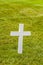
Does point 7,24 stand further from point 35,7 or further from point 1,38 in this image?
point 35,7

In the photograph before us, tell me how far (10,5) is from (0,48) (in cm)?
70

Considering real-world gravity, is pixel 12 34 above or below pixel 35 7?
below

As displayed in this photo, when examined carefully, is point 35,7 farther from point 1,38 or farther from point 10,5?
point 1,38

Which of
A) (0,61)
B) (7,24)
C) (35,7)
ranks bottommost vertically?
(0,61)

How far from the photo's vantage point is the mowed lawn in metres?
2.76

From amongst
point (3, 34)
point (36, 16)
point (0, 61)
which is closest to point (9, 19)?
point (3, 34)

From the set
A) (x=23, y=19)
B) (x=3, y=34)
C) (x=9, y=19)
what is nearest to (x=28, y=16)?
(x=23, y=19)

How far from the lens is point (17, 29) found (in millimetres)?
2840

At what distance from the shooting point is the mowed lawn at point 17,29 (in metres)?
2.76

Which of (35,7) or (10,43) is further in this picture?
(35,7)

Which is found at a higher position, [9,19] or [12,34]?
[9,19]

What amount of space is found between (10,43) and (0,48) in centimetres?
17

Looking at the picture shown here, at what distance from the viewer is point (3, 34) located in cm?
279

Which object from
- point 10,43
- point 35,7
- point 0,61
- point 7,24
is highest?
point 35,7
